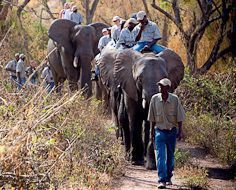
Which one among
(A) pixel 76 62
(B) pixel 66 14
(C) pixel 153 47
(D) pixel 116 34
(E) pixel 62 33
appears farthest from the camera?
(B) pixel 66 14

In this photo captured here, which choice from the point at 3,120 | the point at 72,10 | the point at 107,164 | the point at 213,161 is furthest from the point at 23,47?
the point at 3,120

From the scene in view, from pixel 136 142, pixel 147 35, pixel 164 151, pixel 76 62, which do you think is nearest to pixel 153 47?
pixel 147 35

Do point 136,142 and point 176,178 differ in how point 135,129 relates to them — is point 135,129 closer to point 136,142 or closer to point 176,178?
point 136,142

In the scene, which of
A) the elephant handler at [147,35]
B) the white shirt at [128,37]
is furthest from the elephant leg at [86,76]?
the elephant handler at [147,35]

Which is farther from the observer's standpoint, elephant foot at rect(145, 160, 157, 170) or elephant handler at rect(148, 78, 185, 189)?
elephant foot at rect(145, 160, 157, 170)

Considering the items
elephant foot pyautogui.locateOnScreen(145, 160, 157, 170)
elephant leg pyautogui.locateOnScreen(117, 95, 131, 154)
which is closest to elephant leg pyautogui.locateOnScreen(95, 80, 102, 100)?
elephant leg pyautogui.locateOnScreen(117, 95, 131, 154)

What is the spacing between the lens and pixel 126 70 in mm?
13211

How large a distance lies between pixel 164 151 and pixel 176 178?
0.96 m

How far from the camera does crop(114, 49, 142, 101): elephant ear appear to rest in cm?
1297

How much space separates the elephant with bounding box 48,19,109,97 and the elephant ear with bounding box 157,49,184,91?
5.89m

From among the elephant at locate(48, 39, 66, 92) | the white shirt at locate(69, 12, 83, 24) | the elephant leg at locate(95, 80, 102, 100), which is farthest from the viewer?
the elephant at locate(48, 39, 66, 92)

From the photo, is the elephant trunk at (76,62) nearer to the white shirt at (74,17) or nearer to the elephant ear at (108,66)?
the white shirt at (74,17)

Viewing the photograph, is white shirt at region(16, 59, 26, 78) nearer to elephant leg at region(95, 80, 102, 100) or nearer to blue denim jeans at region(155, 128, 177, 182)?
elephant leg at region(95, 80, 102, 100)

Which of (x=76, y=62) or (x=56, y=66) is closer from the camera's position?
(x=76, y=62)
